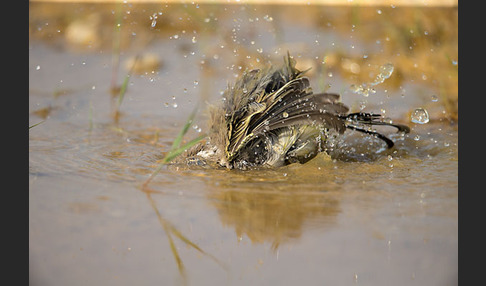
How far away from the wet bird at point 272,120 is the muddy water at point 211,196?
0.13 metres

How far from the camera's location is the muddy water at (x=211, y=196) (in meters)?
2.57

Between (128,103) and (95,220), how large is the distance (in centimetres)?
293

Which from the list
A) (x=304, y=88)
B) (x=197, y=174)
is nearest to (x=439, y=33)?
(x=304, y=88)

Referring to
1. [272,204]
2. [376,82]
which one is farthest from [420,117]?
[272,204]

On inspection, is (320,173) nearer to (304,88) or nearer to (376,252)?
(304,88)

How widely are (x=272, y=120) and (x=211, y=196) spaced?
0.72 metres

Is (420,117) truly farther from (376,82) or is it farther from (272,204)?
(272,204)

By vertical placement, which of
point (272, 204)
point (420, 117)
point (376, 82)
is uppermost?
point (376, 82)

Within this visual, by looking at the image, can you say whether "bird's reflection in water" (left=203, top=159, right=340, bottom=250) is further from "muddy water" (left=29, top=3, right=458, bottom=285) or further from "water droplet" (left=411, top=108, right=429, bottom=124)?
"water droplet" (left=411, top=108, right=429, bottom=124)

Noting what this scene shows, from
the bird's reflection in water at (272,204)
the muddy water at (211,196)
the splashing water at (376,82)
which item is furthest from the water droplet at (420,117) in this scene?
the bird's reflection in water at (272,204)

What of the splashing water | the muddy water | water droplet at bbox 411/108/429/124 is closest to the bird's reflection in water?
the muddy water

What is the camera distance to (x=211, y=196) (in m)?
3.38

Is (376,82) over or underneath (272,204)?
over

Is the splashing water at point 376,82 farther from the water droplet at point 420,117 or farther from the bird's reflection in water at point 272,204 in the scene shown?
the bird's reflection in water at point 272,204
